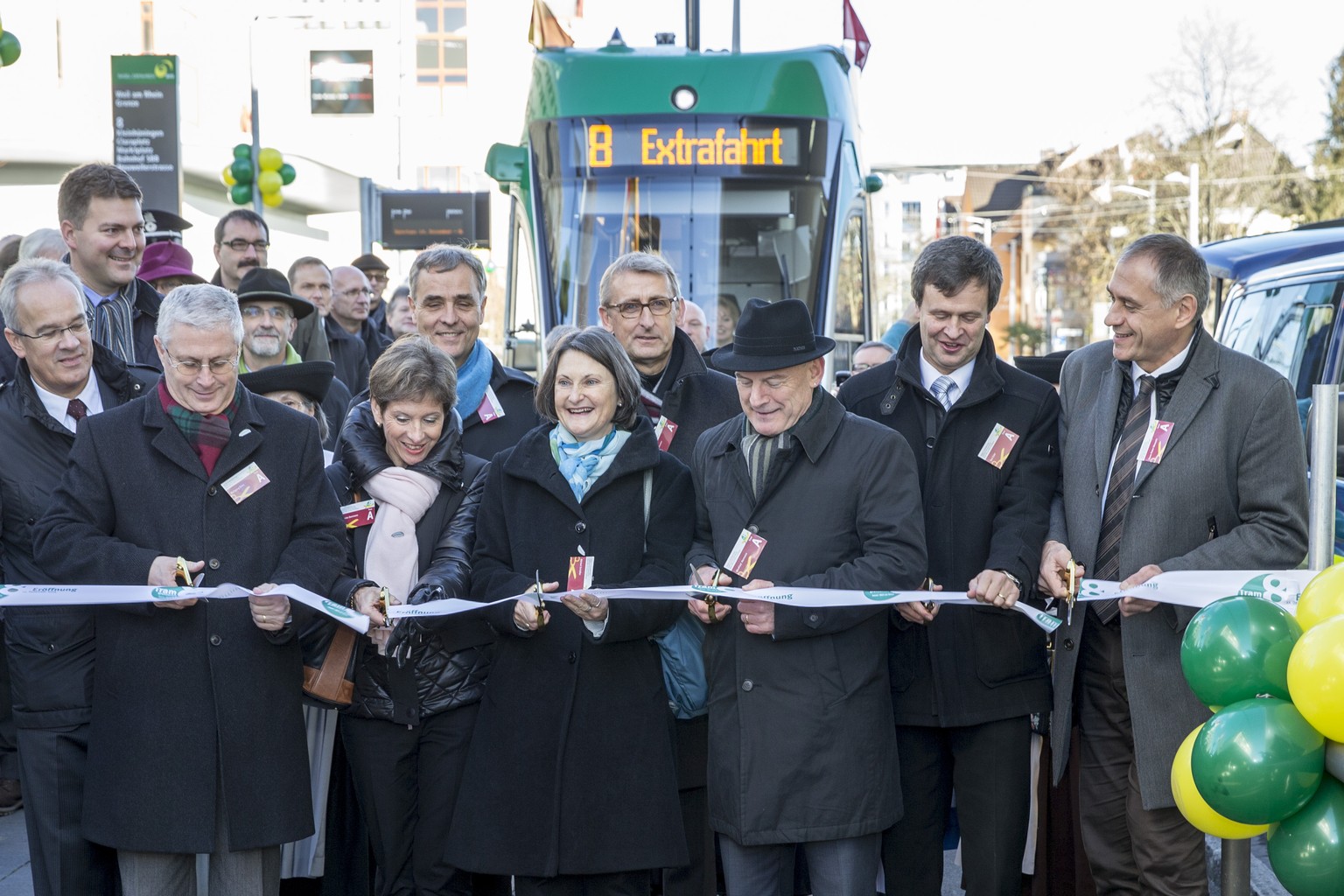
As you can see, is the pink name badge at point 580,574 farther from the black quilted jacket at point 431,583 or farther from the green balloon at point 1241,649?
the green balloon at point 1241,649

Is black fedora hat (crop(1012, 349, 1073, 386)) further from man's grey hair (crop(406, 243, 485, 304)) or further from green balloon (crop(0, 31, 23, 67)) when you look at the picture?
green balloon (crop(0, 31, 23, 67))

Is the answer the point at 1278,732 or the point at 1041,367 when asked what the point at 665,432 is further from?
the point at 1278,732

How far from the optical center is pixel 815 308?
10.0 metres

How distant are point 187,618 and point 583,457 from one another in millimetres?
1211

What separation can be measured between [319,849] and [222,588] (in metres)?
1.16

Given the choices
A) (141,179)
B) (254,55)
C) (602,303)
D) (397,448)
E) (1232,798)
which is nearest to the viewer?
(1232,798)

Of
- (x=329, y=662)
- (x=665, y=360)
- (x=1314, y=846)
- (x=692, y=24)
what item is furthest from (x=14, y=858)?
(x=692, y=24)

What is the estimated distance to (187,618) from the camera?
3982 mm

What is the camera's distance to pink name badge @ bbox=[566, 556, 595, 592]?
4.07 metres

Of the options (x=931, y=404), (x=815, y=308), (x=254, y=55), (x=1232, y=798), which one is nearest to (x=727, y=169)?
(x=815, y=308)

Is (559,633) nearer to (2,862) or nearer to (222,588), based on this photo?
(222,588)

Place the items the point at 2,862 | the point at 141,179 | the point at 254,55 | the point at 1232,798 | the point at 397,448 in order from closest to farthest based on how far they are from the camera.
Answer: the point at 1232,798, the point at 397,448, the point at 2,862, the point at 141,179, the point at 254,55

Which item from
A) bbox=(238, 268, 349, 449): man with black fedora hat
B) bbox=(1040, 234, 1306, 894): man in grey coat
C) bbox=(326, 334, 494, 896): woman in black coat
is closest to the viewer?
bbox=(1040, 234, 1306, 894): man in grey coat

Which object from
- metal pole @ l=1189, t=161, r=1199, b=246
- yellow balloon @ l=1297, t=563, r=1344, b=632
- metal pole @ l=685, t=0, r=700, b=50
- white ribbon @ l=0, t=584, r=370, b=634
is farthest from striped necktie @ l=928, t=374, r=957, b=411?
metal pole @ l=1189, t=161, r=1199, b=246
